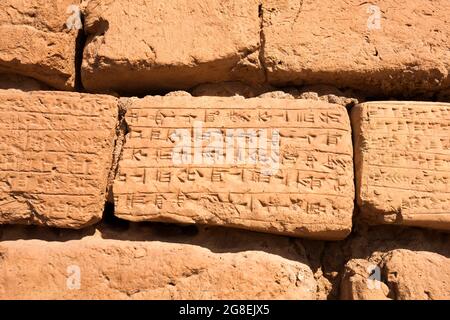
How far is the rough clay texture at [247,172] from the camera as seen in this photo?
2.05 m

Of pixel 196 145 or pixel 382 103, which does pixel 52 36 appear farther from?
pixel 382 103

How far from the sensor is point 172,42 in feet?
7.27

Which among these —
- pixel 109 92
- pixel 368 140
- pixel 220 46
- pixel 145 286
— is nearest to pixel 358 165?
pixel 368 140

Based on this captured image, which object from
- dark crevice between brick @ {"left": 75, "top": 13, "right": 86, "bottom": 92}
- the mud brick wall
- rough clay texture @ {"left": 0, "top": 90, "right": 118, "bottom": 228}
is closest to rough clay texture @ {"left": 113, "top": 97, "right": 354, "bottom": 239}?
the mud brick wall

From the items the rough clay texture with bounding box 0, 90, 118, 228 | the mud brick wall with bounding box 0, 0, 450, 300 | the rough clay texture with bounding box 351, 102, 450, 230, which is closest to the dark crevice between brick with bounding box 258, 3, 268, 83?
the mud brick wall with bounding box 0, 0, 450, 300

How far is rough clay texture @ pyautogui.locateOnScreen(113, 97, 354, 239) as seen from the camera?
2047 millimetres

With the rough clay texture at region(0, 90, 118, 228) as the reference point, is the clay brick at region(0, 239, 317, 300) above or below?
below

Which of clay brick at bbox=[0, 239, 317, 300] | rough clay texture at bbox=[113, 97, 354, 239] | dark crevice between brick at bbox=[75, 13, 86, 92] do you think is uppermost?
dark crevice between brick at bbox=[75, 13, 86, 92]

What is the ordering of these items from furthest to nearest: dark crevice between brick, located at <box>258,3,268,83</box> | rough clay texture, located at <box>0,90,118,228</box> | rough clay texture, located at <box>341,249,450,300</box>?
dark crevice between brick, located at <box>258,3,268,83</box>
rough clay texture, located at <box>0,90,118,228</box>
rough clay texture, located at <box>341,249,450,300</box>

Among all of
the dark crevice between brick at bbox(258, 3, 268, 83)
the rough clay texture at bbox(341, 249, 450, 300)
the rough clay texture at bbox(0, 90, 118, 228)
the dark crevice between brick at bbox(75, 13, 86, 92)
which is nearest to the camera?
the rough clay texture at bbox(341, 249, 450, 300)

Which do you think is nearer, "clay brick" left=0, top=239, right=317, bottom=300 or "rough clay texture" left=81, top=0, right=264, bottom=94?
"clay brick" left=0, top=239, right=317, bottom=300

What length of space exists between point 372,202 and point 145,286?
37.8 inches

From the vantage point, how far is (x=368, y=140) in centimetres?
211

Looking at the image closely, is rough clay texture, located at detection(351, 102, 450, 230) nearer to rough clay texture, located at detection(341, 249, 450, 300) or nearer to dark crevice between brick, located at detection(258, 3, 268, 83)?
rough clay texture, located at detection(341, 249, 450, 300)
